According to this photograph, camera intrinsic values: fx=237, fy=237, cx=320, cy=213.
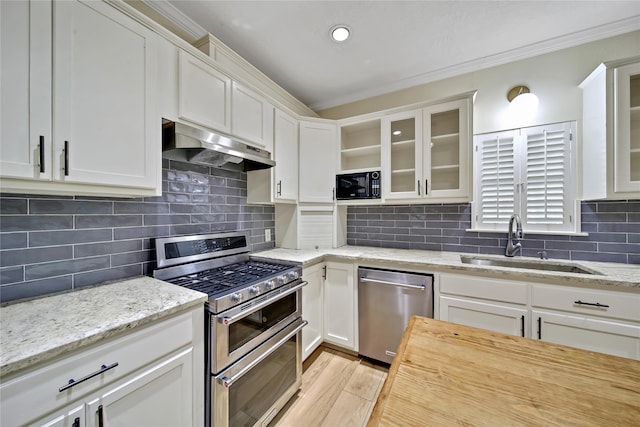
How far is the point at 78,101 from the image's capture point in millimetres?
1028

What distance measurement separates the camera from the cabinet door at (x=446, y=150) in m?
2.09

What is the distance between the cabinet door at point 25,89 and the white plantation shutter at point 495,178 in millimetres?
2913

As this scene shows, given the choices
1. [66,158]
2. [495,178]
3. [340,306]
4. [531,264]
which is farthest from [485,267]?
[66,158]

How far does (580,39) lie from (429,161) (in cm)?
144

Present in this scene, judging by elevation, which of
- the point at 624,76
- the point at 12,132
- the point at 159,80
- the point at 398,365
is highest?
the point at 624,76

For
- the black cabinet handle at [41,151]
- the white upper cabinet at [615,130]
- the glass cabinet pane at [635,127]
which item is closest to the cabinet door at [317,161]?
the black cabinet handle at [41,151]

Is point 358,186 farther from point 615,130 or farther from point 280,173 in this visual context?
point 615,130

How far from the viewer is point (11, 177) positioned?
0.87 metres

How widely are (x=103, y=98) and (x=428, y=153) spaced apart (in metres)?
2.31

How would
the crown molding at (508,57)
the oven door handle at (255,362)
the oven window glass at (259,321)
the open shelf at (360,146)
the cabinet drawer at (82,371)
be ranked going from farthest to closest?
→ the open shelf at (360,146)
the crown molding at (508,57)
the oven window glass at (259,321)
the oven door handle at (255,362)
the cabinet drawer at (82,371)

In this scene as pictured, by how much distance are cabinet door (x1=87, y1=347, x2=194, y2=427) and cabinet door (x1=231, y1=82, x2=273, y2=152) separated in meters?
1.45

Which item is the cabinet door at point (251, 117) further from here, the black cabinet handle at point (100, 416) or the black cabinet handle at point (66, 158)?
the black cabinet handle at point (100, 416)

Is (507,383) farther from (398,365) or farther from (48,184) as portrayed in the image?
(48,184)

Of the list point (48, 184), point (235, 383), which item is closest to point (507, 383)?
point (235, 383)
